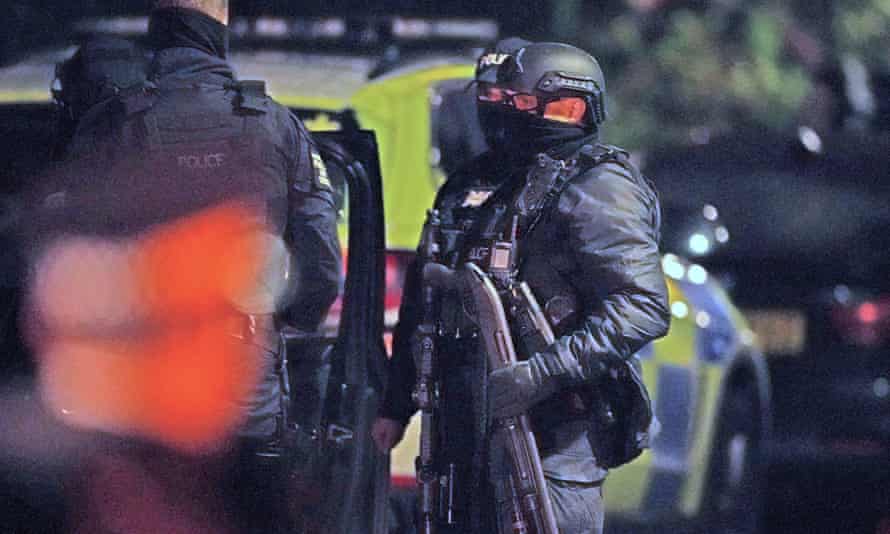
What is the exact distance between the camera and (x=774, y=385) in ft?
29.1

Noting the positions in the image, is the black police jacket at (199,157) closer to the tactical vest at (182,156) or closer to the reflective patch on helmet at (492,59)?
the tactical vest at (182,156)

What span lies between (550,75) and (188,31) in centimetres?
84

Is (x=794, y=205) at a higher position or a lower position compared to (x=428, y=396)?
lower

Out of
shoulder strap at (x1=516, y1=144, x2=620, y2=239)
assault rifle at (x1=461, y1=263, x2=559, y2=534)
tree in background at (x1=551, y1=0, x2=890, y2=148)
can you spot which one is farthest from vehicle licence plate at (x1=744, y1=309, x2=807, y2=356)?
tree in background at (x1=551, y1=0, x2=890, y2=148)

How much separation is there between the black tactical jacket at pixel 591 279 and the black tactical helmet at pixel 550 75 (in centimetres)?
19

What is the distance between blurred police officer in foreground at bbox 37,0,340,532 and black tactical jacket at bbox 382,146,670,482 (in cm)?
41

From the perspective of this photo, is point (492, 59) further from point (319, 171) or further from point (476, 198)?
point (319, 171)

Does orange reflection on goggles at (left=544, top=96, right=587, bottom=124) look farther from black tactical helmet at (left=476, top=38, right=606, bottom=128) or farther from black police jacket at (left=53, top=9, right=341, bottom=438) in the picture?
black police jacket at (left=53, top=9, right=341, bottom=438)

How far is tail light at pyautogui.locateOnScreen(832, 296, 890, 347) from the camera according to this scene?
860 centimetres

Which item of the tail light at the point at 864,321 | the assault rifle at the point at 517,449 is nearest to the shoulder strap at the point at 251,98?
the assault rifle at the point at 517,449

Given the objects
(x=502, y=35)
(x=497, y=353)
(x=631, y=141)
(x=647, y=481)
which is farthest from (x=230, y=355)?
(x=631, y=141)

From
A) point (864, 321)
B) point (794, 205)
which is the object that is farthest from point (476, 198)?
point (794, 205)

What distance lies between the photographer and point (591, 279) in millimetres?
4715

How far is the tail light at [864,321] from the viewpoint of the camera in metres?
8.60
